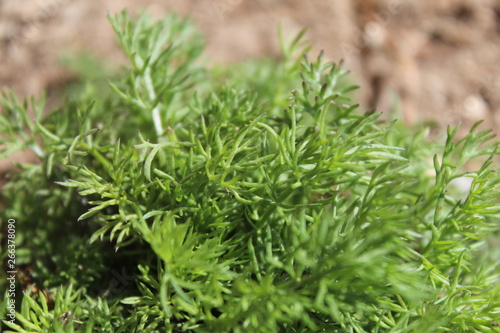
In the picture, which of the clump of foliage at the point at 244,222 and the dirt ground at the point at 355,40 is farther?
the dirt ground at the point at 355,40

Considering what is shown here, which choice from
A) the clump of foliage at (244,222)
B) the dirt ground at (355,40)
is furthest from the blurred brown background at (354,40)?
the clump of foliage at (244,222)

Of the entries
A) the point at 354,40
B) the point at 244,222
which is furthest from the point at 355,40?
the point at 244,222

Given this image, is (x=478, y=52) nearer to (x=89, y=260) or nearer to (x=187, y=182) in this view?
(x=187, y=182)

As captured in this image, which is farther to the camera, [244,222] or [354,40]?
[354,40]

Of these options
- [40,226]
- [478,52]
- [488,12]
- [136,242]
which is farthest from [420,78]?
[40,226]

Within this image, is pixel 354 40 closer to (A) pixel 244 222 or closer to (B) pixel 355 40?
(B) pixel 355 40

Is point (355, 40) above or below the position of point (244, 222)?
above

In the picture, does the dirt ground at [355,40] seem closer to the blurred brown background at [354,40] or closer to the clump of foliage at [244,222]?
the blurred brown background at [354,40]
